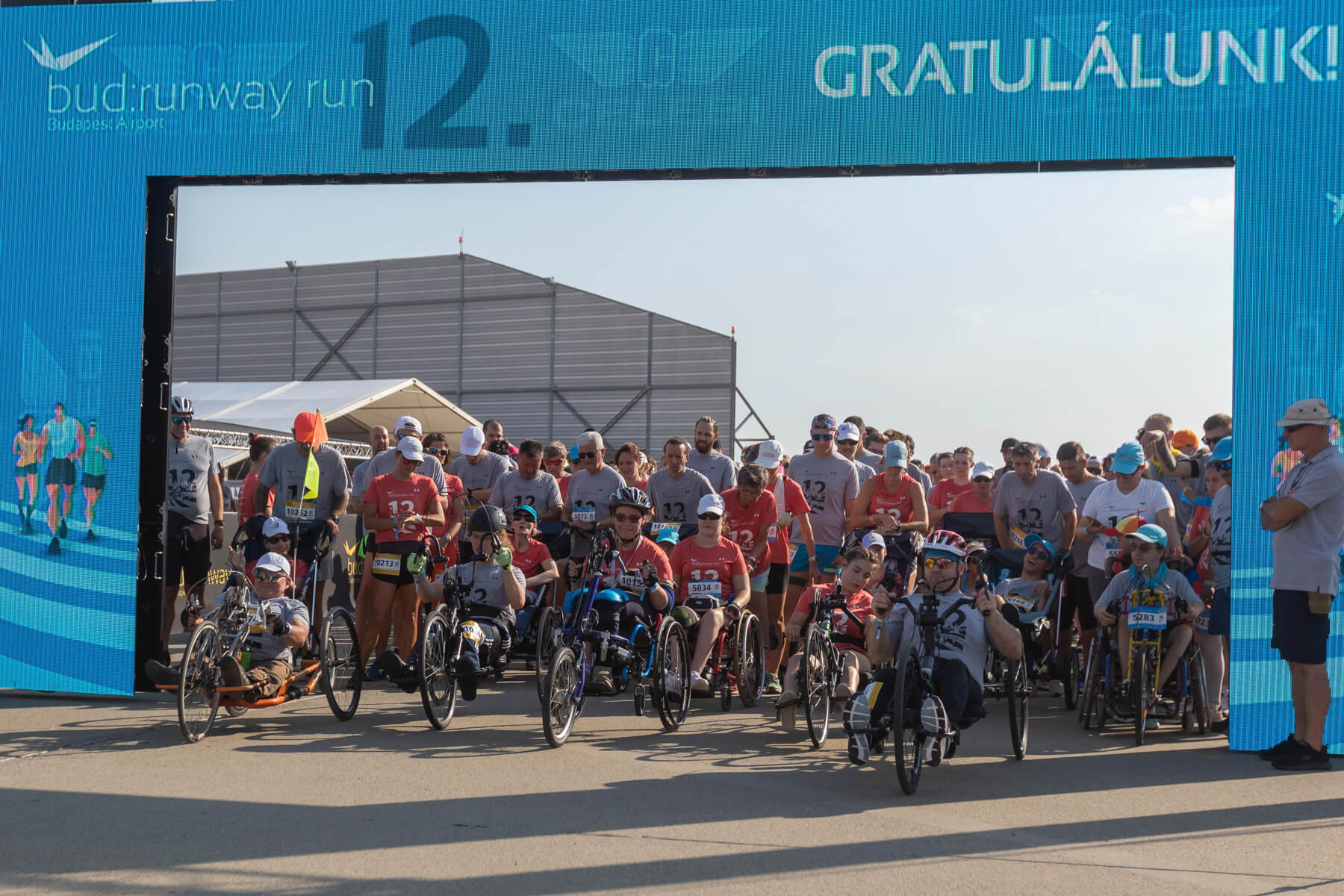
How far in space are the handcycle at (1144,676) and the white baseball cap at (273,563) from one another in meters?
5.28

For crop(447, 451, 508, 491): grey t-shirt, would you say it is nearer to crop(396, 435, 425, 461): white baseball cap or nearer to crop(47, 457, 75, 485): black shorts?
crop(396, 435, 425, 461): white baseball cap

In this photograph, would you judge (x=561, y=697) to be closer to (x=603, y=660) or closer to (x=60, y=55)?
(x=603, y=660)

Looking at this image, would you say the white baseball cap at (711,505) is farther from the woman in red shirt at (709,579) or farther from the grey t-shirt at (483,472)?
the grey t-shirt at (483,472)

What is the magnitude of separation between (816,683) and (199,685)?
3.61 m

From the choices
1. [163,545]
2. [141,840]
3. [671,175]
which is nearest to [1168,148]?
[671,175]

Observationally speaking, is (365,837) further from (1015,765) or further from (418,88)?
(418,88)

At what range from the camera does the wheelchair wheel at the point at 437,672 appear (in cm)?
739

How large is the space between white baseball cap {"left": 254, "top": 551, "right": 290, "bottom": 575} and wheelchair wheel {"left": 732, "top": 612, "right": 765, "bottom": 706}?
9.87ft

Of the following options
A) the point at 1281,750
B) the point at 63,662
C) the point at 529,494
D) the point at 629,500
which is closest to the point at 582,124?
the point at 629,500

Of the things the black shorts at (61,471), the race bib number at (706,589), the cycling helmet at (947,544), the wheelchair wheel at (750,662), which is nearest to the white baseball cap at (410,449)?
the black shorts at (61,471)

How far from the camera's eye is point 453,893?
173 inches

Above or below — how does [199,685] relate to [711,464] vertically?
below

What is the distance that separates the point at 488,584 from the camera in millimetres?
8383

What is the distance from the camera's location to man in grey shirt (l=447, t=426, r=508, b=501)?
37.3ft
